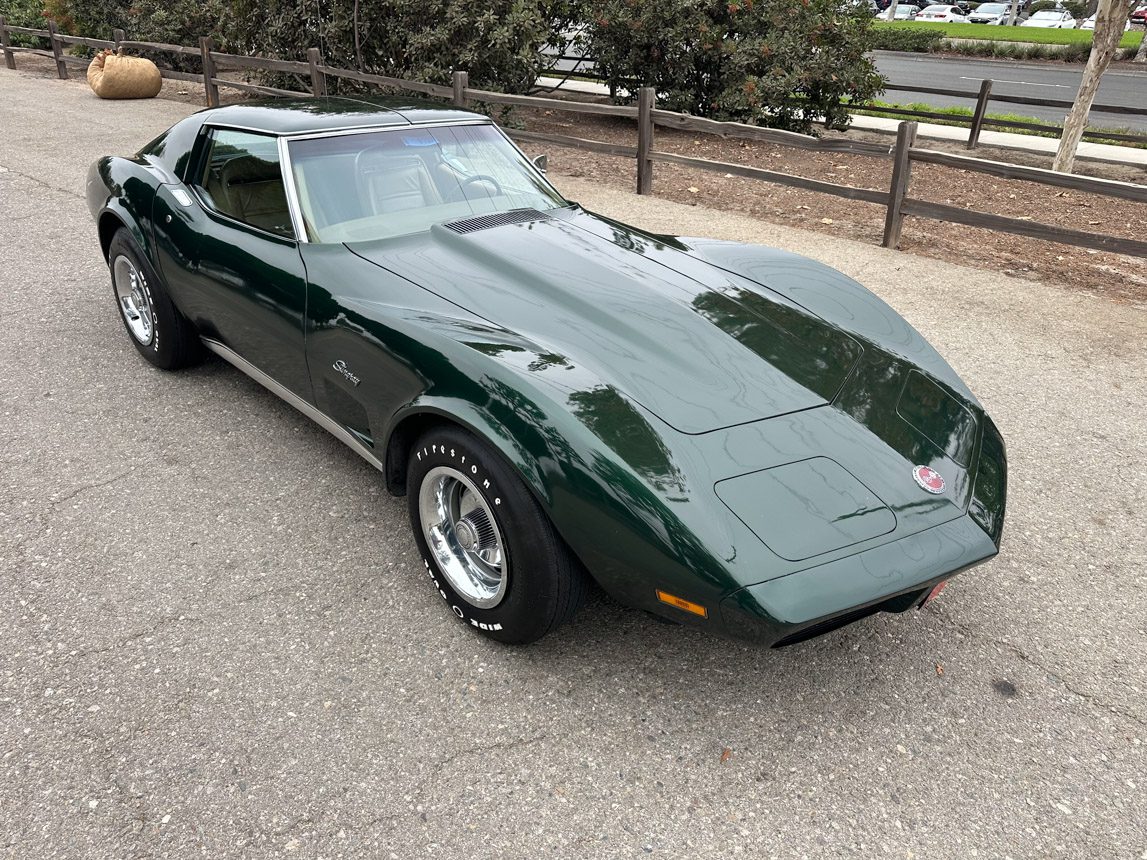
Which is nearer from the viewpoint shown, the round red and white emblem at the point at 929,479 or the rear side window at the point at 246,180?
the round red and white emblem at the point at 929,479

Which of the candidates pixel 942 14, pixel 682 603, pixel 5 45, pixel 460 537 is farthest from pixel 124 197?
pixel 942 14

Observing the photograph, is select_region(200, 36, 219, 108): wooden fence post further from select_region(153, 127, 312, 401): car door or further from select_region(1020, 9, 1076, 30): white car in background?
select_region(1020, 9, 1076, 30): white car in background

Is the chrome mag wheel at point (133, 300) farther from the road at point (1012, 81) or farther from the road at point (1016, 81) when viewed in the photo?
the road at point (1016, 81)

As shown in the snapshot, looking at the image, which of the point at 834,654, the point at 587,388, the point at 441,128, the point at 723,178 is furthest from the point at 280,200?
the point at 723,178

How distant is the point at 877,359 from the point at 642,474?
4.19ft

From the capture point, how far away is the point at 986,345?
5.32m

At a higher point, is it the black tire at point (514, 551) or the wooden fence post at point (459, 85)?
the wooden fence post at point (459, 85)

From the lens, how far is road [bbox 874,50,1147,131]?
700 inches

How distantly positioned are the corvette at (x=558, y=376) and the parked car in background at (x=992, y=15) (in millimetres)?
52957

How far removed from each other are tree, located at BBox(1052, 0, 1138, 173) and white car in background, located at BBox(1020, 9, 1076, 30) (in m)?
42.7

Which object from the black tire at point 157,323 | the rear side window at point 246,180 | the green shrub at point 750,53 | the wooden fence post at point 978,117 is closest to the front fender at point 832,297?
the rear side window at point 246,180

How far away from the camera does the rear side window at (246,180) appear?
354cm

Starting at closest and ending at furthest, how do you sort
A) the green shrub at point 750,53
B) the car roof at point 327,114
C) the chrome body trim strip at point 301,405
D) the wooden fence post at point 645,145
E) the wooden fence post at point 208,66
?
the chrome body trim strip at point 301,405 < the car roof at point 327,114 < the wooden fence post at point 645,145 < the green shrub at point 750,53 < the wooden fence post at point 208,66

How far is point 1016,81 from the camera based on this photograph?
2417 centimetres
